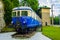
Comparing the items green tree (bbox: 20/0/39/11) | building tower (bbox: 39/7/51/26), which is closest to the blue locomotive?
green tree (bbox: 20/0/39/11)

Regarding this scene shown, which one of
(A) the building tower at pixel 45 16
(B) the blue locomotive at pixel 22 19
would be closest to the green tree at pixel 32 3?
(A) the building tower at pixel 45 16

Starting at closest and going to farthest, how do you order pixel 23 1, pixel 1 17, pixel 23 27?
pixel 23 27, pixel 1 17, pixel 23 1

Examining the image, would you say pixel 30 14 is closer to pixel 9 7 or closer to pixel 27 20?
pixel 27 20

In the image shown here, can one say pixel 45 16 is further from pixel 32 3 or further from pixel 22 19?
pixel 22 19

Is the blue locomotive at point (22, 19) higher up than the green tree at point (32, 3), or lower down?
lower down

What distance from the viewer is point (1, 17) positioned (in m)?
31.2

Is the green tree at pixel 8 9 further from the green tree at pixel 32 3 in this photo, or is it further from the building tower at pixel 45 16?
the building tower at pixel 45 16

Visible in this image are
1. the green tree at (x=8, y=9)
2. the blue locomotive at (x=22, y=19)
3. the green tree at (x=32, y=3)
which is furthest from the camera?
the green tree at (x=32, y=3)

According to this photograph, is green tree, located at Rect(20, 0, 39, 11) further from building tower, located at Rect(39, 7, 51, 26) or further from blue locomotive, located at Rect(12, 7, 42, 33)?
blue locomotive, located at Rect(12, 7, 42, 33)

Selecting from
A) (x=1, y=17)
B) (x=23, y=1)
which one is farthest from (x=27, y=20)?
(x=23, y=1)

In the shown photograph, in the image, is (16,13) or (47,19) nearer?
(16,13)

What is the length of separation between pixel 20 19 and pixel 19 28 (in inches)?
37.3

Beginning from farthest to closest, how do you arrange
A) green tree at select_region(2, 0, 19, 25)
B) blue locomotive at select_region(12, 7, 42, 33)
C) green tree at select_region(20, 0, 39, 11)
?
green tree at select_region(20, 0, 39, 11) → green tree at select_region(2, 0, 19, 25) → blue locomotive at select_region(12, 7, 42, 33)

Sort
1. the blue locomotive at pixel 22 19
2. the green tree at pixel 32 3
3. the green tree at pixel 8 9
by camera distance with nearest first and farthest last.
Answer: the blue locomotive at pixel 22 19 < the green tree at pixel 8 9 < the green tree at pixel 32 3
